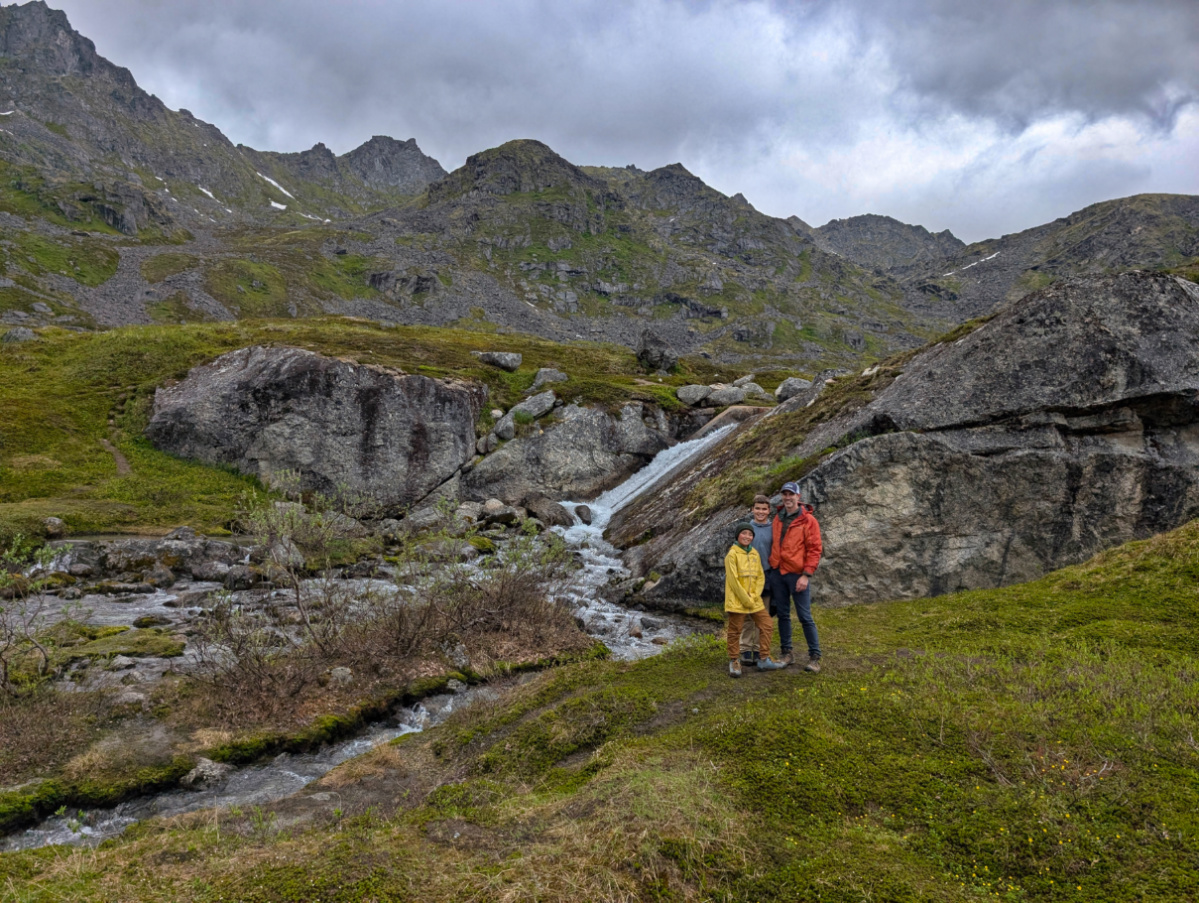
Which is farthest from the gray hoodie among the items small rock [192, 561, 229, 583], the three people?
small rock [192, 561, 229, 583]

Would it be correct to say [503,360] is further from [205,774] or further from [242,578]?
[205,774]

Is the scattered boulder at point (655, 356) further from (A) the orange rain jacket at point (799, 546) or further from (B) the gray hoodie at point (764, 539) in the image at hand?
(A) the orange rain jacket at point (799, 546)

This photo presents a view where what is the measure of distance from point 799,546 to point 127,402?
5186 cm

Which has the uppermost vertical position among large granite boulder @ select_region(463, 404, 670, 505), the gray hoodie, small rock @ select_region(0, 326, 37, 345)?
small rock @ select_region(0, 326, 37, 345)

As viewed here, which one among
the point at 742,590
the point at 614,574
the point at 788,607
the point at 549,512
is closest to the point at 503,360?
the point at 549,512

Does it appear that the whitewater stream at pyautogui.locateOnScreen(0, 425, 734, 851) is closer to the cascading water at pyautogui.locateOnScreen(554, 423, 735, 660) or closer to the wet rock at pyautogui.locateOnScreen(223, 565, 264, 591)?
the cascading water at pyautogui.locateOnScreen(554, 423, 735, 660)

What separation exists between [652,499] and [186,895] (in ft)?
104

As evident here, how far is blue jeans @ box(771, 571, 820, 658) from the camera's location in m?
11.5

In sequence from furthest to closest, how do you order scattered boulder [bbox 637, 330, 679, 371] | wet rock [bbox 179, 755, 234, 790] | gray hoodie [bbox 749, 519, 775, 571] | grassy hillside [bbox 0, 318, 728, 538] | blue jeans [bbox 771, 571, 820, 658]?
scattered boulder [bbox 637, 330, 679, 371]
grassy hillside [bbox 0, 318, 728, 538]
gray hoodie [bbox 749, 519, 775, 571]
blue jeans [bbox 771, 571, 820, 658]
wet rock [bbox 179, 755, 234, 790]

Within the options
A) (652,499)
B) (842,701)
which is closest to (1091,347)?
(842,701)

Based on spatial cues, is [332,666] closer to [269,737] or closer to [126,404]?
[269,737]

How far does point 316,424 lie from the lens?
4303 cm

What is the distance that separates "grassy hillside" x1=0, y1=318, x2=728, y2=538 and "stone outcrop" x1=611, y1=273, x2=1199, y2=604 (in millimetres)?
33141

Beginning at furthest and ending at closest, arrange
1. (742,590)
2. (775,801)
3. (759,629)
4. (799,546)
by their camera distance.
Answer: (759,629) < (799,546) < (742,590) < (775,801)
